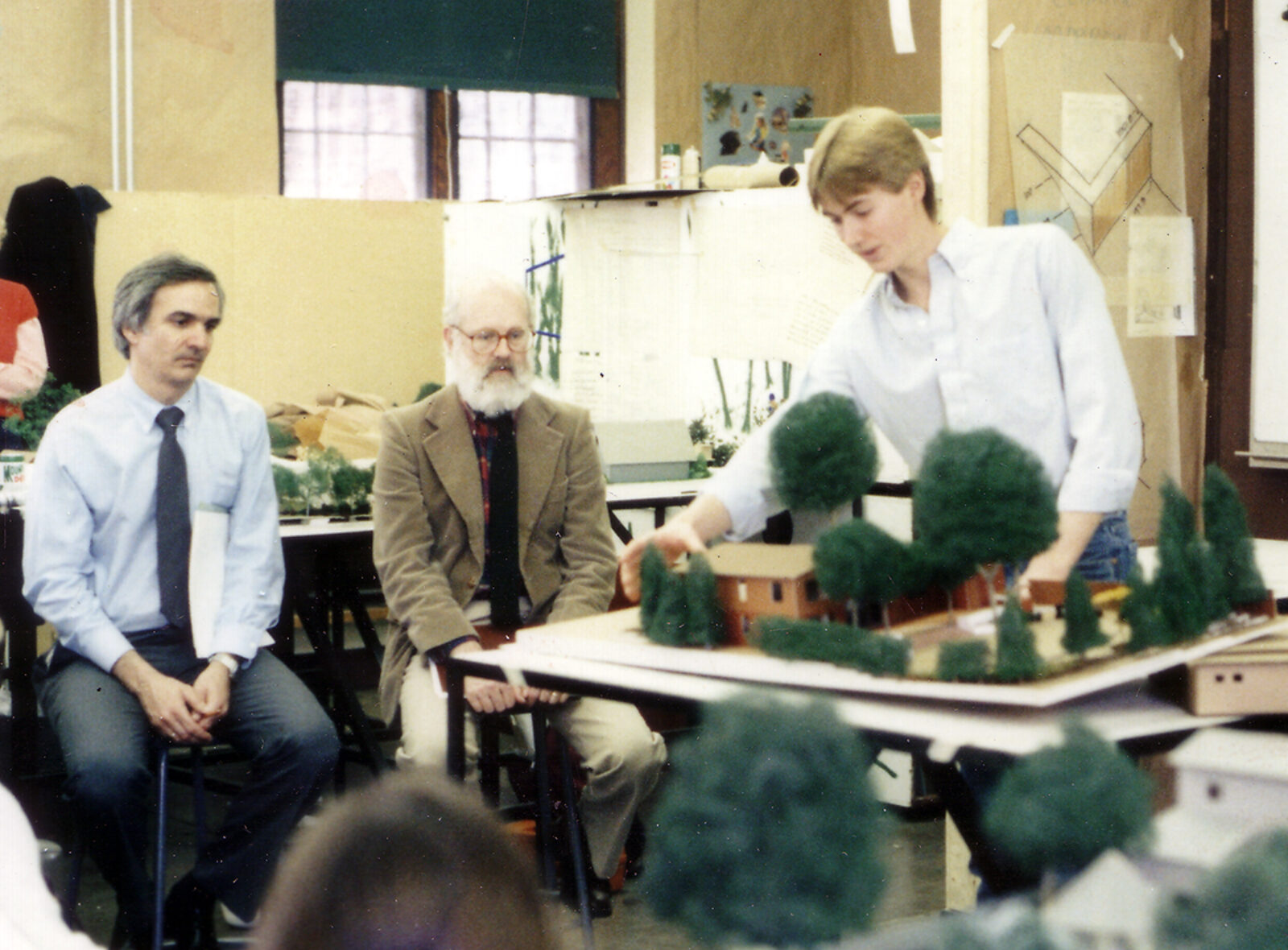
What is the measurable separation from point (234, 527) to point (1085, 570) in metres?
1.79

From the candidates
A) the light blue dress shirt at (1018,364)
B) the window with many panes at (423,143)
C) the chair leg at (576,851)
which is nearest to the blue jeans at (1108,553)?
the light blue dress shirt at (1018,364)

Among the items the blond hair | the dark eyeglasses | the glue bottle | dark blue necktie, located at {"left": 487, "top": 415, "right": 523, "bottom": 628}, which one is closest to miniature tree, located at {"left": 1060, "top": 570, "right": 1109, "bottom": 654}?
the blond hair

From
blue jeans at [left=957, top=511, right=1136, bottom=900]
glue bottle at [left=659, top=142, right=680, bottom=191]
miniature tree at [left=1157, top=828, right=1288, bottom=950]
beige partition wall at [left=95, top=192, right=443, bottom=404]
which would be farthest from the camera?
beige partition wall at [left=95, top=192, right=443, bottom=404]

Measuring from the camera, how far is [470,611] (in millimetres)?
2924

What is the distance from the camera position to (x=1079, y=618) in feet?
4.44

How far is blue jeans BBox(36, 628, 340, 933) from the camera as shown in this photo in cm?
254

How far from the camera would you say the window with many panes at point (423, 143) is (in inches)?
294

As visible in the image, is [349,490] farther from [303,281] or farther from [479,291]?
[303,281]

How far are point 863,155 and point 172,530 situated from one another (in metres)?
1.65

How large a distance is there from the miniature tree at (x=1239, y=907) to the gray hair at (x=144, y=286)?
9.09 ft

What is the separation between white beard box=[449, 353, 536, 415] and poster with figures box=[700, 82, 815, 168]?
211 inches

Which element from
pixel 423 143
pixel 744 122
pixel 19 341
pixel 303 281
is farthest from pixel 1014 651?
pixel 744 122

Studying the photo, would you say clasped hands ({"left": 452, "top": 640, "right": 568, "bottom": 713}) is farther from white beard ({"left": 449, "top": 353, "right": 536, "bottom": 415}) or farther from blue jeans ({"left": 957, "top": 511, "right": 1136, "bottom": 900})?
blue jeans ({"left": 957, "top": 511, "right": 1136, "bottom": 900})

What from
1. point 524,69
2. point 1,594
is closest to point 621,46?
point 524,69
